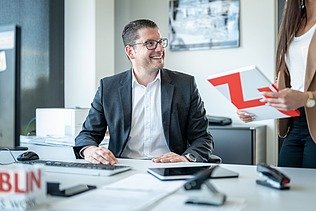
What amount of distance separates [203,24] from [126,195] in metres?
2.66

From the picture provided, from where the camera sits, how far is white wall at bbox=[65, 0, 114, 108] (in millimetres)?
3326

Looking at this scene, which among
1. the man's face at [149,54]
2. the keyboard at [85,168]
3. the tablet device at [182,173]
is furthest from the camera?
the man's face at [149,54]

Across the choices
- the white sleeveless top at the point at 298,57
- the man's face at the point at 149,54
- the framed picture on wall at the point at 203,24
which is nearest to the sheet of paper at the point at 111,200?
the white sleeveless top at the point at 298,57

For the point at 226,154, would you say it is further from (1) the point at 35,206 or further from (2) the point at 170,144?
(1) the point at 35,206

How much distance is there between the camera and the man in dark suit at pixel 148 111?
1.99 meters

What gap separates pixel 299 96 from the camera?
1.45 meters

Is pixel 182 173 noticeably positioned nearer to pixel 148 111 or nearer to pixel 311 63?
pixel 311 63

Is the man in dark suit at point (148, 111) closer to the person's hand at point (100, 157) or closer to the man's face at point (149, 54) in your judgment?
the man's face at point (149, 54)

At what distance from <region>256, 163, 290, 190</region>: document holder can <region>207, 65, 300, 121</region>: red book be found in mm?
323

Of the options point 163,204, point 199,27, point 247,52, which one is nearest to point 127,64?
point 199,27

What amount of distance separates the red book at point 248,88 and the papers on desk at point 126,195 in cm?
44

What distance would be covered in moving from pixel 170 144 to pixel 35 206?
110 centimetres

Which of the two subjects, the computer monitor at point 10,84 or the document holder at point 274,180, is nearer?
the document holder at point 274,180

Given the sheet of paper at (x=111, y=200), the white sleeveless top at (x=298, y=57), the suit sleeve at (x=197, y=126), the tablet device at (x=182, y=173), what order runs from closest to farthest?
the sheet of paper at (x=111, y=200)
the tablet device at (x=182, y=173)
the white sleeveless top at (x=298, y=57)
the suit sleeve at (x=197, y=126)
